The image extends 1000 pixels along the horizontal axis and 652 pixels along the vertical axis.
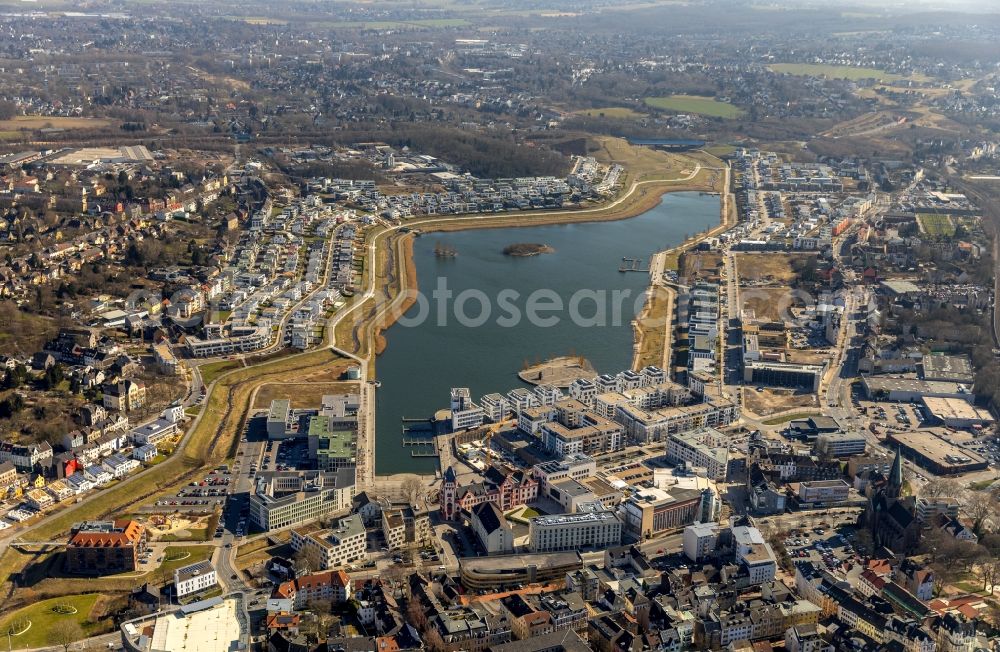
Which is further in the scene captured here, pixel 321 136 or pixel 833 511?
pixel 321 136

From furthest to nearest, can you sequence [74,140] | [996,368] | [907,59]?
[907,59], [74,140], [996,368]

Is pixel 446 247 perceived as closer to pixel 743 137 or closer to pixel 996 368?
pixel 996 368

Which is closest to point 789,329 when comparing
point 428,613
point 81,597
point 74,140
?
point 428,613

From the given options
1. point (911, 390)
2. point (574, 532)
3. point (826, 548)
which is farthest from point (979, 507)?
point (574, 532)

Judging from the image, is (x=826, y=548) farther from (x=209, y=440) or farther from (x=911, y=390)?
(x=209, y=440)

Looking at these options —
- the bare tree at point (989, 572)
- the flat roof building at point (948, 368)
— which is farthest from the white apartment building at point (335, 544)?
the flat roof building at point (948, 368)

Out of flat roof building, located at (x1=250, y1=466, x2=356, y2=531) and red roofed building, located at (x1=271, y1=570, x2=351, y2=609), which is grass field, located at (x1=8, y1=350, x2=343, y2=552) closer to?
flat roof building, located at (x1=250, y1=466, x2=356, y2=531)
